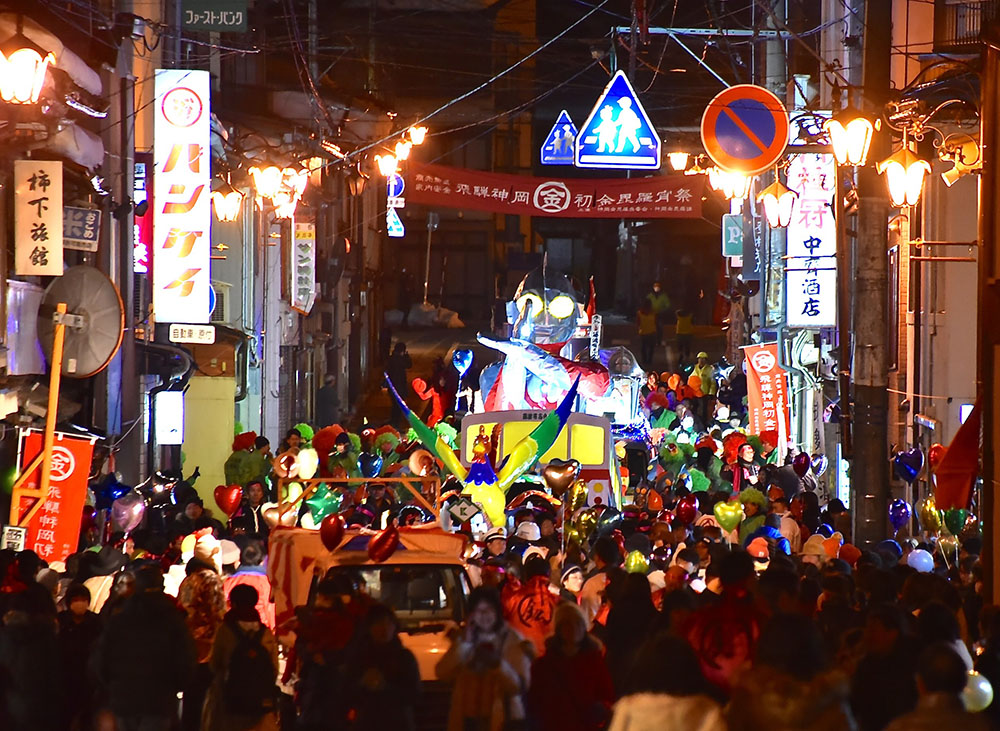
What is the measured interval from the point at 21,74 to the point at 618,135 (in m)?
8.76

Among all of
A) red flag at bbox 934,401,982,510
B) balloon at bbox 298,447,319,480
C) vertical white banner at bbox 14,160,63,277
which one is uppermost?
vertical white banner at bbox 14,160,63,277

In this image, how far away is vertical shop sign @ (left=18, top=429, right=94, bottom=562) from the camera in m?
15.2

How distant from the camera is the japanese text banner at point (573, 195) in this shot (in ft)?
87.6

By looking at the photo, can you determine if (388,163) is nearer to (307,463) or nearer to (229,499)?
(229,499)

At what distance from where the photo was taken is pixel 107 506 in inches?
673

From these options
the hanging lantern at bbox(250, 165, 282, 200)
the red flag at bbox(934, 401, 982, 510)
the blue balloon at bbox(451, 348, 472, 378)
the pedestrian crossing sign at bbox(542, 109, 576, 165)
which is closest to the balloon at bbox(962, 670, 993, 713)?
the red flag at bbox(934, 401, 982, 510)

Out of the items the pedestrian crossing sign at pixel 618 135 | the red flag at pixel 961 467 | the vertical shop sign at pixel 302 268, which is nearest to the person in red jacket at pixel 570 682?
the red flag at pixel 961 467

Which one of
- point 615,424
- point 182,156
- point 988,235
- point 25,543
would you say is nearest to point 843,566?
point 988,235

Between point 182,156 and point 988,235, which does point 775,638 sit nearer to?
point 988,235

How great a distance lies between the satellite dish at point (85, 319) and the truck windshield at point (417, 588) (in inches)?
291

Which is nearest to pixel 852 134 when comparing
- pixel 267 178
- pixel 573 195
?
pixel 267 178

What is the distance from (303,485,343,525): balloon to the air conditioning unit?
1179 cm

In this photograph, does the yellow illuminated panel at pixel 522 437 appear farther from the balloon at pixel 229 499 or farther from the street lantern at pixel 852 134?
the street lantern at pixel 852 134

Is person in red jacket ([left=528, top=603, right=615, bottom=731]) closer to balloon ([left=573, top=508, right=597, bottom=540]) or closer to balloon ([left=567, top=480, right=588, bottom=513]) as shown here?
balloon ([left=573, top=508, right=597, bottom=540])
